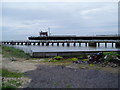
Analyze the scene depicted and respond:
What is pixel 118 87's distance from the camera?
675cm

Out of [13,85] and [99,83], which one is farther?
[99,83]

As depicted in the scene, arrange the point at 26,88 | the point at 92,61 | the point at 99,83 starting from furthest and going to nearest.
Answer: the point at 92,61, the point at 99,83, the point at 26,88

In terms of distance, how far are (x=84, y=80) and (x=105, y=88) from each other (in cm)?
139

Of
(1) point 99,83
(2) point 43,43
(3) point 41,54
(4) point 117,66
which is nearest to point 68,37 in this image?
(2) point 43,43

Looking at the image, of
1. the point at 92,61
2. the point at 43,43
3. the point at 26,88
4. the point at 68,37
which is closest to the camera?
the point at 26,88

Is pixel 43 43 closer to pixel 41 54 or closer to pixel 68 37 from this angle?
pixel 68 37

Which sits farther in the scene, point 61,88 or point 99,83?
point 99,83

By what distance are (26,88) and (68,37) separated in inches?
2313

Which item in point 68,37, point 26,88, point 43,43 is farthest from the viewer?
point 68,37

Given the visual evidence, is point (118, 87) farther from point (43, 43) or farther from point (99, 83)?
point (43, 43)

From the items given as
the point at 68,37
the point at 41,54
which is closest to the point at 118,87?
the point at 41,54

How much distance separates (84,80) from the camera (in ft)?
25.2

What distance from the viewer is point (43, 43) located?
183 feet

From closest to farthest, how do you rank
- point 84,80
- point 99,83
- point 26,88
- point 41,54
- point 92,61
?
1. point 26,88
2. point 99,83
3. point 84,80
4. point 92,61
5. point 41,54
